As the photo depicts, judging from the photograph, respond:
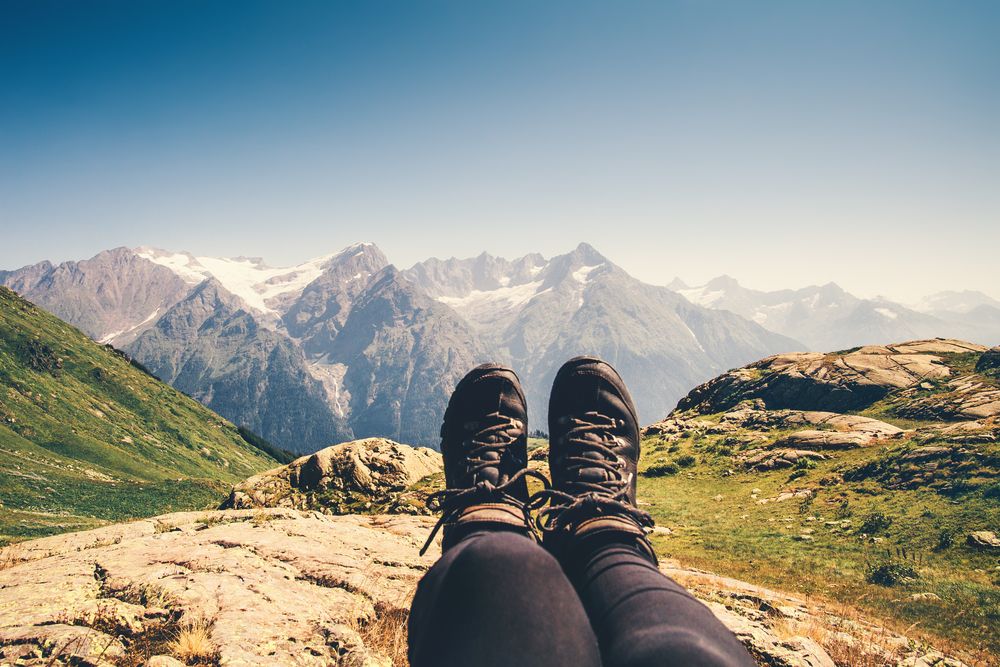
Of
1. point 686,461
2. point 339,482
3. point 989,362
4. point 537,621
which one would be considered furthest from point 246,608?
point 989,362

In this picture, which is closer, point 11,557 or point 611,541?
point 611,541

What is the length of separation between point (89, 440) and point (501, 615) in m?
97.2

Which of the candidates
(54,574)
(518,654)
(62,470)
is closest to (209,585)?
(54,574)

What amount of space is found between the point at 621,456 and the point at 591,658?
485 cm

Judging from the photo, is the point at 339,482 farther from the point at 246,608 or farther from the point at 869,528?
the point at 869,528

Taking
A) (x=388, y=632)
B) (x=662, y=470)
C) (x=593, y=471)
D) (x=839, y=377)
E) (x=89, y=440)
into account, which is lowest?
(x=89, y=440)

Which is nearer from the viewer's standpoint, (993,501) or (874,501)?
(993,501)

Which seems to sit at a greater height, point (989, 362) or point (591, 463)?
point (591, 463)

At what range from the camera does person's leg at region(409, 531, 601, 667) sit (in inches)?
108

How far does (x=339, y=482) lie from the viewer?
16422 millimetres

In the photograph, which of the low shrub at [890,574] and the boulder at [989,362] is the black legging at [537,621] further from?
the boulder at [989,362]

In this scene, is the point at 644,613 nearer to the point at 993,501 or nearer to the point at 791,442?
the point at 993,501

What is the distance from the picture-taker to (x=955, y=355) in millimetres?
31266

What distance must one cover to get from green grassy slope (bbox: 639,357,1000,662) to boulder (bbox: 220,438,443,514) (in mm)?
9898
